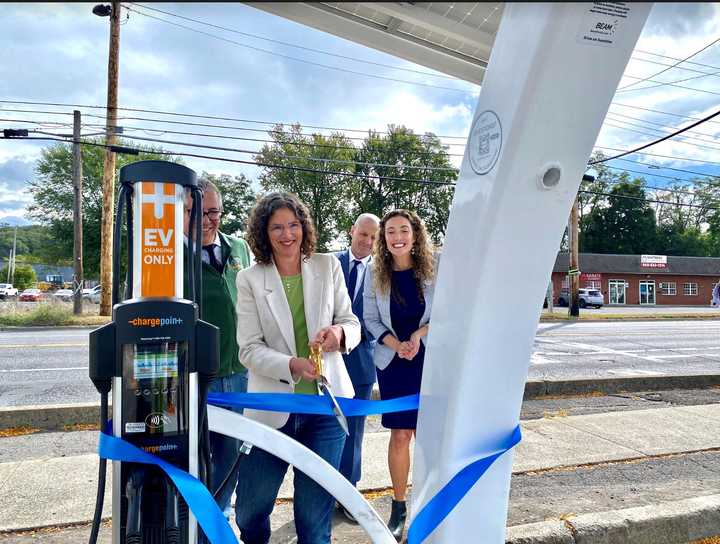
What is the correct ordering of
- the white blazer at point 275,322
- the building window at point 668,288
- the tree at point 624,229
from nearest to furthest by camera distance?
the white blazer at point 275,322
the building window at point 668,288
the tree at point 624,229

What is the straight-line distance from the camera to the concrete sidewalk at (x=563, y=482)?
3.33 m

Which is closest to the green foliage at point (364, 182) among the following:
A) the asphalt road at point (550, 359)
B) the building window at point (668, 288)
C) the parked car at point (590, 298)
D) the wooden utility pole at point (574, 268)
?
the parked car at point (590, 298)

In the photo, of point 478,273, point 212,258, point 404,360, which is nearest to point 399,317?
point 404,360

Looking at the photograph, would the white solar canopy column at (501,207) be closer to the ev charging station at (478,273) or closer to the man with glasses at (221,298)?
the ev charging station at (478,273)

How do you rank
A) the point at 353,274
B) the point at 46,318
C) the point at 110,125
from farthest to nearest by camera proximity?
the point at 46,318 → the point at 110,125 → the point at 353,274

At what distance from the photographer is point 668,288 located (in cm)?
5153

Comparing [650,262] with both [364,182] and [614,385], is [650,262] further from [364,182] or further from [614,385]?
[614,385]

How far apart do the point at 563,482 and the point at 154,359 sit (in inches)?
142

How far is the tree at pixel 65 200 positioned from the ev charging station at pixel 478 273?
1499 inches

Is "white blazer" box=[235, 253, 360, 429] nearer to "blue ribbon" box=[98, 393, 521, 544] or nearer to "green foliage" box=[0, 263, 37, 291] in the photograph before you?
"blue ribbon" box=[98, 393, 521, 544]

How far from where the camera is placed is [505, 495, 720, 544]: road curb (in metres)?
3.23

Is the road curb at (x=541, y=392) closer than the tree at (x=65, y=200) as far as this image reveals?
Yes

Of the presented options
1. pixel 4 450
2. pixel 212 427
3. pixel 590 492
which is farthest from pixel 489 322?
pixel 4 450

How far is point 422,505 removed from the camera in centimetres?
183
